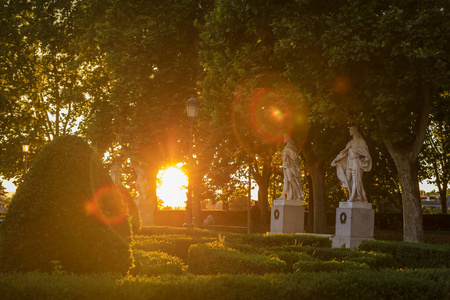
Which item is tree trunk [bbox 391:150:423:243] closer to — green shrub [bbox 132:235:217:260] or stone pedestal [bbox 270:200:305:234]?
stone pedestal [bbox 270:200:305:234]

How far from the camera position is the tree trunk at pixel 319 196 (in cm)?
2594

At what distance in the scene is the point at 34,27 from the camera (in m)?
33.6

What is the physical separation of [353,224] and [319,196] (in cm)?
656

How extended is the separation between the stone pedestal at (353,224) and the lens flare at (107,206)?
1240 centimetres

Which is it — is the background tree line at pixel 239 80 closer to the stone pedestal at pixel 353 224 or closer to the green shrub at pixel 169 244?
the stone pedestal at pixel 353 224

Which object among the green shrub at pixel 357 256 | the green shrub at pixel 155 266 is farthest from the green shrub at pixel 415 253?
the green shrub at pixel 155 266

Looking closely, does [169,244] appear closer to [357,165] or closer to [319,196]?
[357,165]

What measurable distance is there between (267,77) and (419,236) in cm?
806

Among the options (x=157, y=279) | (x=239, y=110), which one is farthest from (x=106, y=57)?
(x=157, y=279)

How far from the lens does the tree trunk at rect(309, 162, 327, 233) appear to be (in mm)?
25938

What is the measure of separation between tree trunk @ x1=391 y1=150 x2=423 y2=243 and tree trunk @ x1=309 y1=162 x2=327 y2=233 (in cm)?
635

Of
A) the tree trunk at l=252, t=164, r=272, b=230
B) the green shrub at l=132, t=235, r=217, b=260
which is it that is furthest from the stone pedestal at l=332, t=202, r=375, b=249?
the tree trunk at l=252, t=164, r=272, b=230

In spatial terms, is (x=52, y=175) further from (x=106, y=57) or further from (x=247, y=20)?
(x=106, y=57)

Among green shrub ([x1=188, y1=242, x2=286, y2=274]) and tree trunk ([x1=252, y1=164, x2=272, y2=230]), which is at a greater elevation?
tree trunk ([x1=252, y1=164, x2=272, y2=230])
